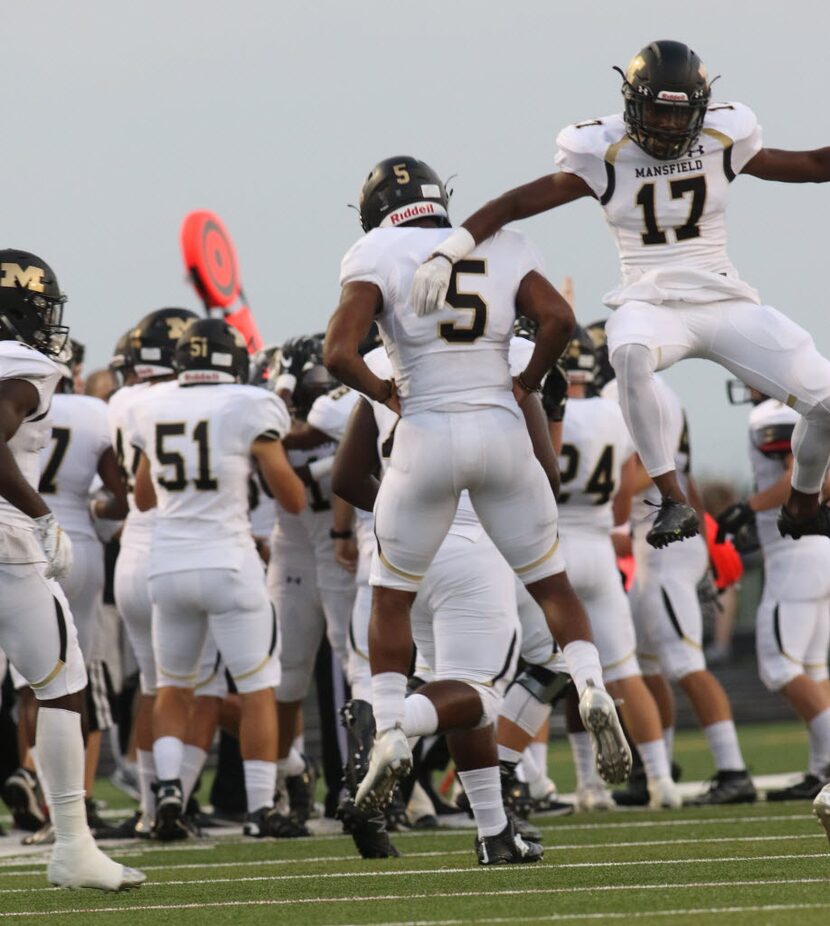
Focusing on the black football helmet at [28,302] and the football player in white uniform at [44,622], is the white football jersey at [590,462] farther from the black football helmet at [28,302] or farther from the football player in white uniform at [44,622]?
the football player in white uniform at [44,622]

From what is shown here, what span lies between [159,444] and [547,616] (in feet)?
9.52

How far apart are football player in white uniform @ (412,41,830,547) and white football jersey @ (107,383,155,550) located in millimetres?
2883

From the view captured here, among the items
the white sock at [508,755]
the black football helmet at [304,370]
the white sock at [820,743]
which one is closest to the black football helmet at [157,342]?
the black football helmet at [304,370]

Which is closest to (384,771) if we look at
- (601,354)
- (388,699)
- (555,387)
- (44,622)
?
(388,699)

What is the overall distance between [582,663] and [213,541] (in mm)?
2974

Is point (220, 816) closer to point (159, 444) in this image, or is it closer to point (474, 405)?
point (159, 444)

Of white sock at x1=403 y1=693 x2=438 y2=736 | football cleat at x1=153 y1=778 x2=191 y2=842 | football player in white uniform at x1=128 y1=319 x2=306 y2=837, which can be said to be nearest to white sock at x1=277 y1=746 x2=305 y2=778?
football player in white uniform at x1=128 y1=319 x2=306 y2=837

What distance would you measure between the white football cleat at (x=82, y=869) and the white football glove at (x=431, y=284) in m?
2.02

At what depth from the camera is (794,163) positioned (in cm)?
670

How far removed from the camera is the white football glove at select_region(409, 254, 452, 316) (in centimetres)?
585

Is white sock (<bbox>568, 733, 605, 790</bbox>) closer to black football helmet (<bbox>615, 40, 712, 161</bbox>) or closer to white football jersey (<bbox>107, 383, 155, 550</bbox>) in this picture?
white football jersey (<bbox>107, 383, 155, 550</bbox>)

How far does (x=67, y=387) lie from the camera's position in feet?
31.3

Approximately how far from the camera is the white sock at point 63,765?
235 inches

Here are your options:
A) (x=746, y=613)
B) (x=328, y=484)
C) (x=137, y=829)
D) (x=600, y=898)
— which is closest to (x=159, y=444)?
(x=328, y=484)
